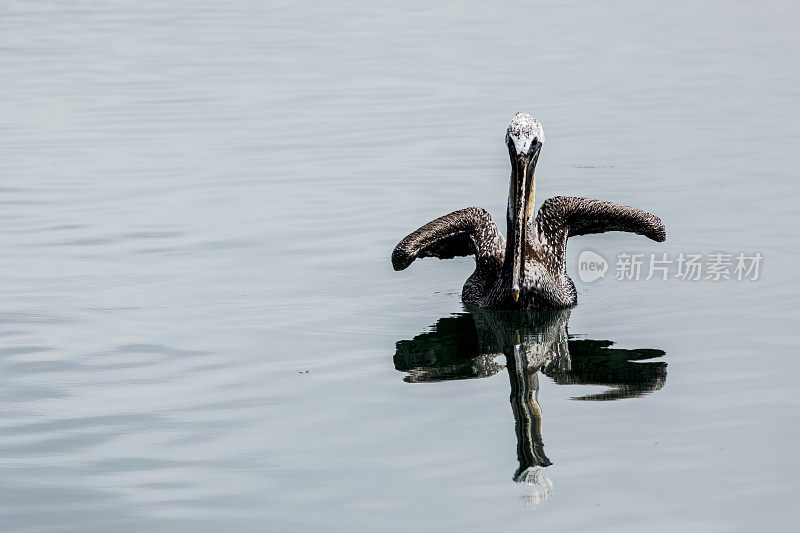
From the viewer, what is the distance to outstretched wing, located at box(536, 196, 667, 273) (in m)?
12.1

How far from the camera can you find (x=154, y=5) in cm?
4234

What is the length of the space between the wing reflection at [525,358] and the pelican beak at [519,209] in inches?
14.1

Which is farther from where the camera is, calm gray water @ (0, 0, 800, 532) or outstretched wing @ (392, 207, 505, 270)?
outstretched wing @ (392, 207, 505, 270)

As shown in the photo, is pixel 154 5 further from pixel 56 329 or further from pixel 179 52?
pixel 56 329

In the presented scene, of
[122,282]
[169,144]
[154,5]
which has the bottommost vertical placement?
[122,282]

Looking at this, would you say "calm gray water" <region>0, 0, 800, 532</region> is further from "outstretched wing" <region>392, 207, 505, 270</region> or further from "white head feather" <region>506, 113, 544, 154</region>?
"white head feather" <region>506, 113, 544, 154</region>

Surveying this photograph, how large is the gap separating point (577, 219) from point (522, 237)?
1169 mm

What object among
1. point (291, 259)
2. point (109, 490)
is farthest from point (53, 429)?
point (291, 259)

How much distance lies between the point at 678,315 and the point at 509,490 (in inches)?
165

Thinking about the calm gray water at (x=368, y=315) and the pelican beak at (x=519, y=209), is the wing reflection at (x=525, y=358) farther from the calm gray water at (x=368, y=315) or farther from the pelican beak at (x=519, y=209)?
the pelican beak at (x=519, y=209)

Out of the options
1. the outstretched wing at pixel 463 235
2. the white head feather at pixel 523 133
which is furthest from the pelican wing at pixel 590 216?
the white head feather at pixel 523 133

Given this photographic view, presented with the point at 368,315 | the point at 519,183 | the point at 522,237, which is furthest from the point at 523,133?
the point at 368,315

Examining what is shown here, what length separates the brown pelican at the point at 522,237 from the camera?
37.1 ft

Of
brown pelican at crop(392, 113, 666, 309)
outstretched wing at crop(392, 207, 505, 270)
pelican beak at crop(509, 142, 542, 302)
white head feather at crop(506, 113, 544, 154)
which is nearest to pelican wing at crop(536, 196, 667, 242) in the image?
brown pelican at crop(392, 113, 666, 309)
